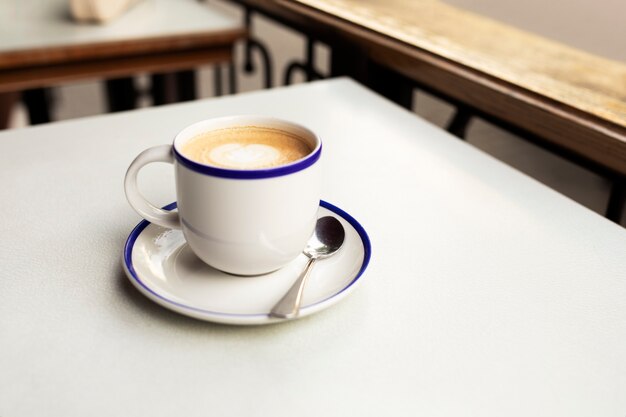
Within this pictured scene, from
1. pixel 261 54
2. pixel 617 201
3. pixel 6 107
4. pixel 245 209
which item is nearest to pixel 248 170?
pixel 245 209

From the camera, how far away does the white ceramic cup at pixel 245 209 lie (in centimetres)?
42

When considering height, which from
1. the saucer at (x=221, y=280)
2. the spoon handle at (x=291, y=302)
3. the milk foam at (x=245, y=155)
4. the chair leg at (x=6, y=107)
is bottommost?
the chair leg at (x=6, y=107)

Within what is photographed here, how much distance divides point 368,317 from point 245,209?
0.12 metres

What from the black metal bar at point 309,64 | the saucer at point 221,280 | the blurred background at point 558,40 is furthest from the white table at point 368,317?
the black metal bar at point 309,64

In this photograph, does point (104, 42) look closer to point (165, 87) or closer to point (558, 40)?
point (165, 87)

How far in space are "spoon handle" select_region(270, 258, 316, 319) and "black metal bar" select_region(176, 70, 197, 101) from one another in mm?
1141

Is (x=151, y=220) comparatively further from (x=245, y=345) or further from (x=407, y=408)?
(x=407, y=408)

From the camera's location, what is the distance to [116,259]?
1.64 ft

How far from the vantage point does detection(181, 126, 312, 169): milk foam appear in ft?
1.50

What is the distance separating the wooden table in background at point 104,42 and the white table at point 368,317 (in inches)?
21.7

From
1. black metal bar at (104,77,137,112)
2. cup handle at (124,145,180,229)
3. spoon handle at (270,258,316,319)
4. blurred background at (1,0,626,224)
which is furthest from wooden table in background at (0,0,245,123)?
spoon handle at (270,258,316,319)

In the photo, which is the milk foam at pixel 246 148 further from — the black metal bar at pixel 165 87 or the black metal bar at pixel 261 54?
the black metal bar at pixel 165 87

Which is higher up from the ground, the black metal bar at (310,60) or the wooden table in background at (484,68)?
the wooden table in background at (484,68)

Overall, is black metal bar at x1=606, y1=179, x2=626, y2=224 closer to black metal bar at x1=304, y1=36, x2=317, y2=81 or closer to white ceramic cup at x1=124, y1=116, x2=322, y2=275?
white ceramic cup at x1=124, y1=116, x2=322, y2=275
